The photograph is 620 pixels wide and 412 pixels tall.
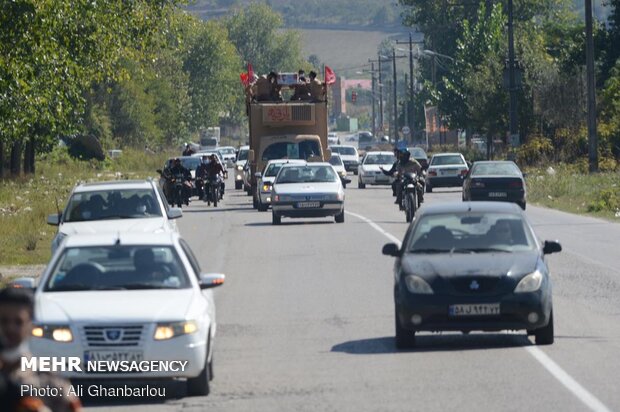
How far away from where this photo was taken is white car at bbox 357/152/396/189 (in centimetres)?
6200

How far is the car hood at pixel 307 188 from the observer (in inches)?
1366

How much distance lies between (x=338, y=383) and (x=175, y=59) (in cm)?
10723

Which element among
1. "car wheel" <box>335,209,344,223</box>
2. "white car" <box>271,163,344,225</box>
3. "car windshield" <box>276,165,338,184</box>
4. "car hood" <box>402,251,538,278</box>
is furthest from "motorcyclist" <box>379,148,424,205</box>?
"car hood" <box>402,251,538,278</box>

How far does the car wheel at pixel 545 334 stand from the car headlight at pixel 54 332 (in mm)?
4705

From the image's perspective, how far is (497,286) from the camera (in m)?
13.5

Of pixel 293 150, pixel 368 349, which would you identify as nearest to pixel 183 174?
pixel 293 150

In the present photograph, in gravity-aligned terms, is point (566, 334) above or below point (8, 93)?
below

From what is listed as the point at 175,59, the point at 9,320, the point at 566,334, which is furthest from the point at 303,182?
the point at 175,59

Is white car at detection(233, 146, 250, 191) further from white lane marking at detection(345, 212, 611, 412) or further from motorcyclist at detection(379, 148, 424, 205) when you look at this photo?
white lane marking at detection(345, 212, 611, 412)

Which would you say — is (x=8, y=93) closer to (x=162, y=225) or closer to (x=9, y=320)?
(x=162, y=225)

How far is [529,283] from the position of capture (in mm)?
13484

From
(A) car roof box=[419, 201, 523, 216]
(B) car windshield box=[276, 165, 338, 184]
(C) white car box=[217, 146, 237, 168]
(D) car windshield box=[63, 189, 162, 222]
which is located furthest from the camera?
(C) white car box=[217, 146, 237, 168]

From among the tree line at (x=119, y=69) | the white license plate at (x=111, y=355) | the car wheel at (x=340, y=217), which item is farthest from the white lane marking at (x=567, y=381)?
the car wheel at (x=340, y=217)

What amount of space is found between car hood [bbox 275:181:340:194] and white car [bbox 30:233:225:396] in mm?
22062
